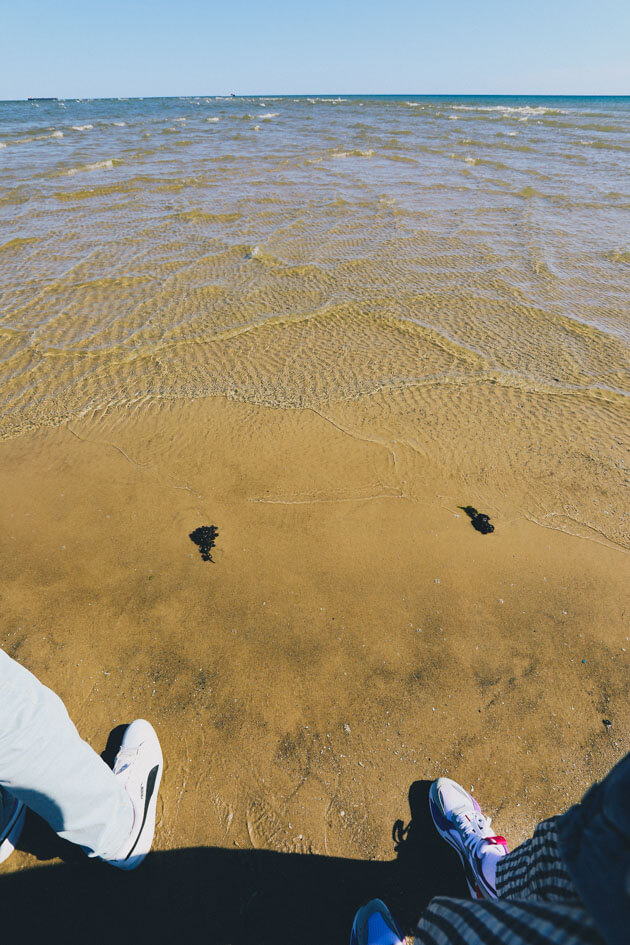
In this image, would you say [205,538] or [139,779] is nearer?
[139,779]

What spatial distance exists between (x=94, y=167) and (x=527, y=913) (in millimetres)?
21892

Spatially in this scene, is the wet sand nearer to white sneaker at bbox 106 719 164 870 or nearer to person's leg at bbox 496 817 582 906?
white sneaker at bbox 106 719 164 870

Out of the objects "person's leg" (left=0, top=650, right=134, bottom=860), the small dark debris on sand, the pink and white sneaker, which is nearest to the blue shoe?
the pink and white sneaker

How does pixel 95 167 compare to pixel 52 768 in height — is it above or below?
above

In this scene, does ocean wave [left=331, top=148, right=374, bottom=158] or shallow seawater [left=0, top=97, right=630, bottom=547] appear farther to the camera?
ocean wave [left=331, top=148, right=374, bottom=158]

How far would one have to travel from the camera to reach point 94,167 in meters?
16.6

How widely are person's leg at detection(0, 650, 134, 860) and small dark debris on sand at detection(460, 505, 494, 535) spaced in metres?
3.12

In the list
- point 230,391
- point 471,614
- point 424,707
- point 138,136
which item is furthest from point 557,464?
point 138,136

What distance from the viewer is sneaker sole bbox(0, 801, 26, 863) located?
2061 mm

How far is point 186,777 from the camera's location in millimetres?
2457

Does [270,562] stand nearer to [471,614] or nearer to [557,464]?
[471,614]

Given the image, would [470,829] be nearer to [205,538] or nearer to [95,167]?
[205,538]

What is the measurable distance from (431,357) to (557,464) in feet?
7.77

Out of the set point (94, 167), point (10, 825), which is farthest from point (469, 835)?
point (94, 167)
